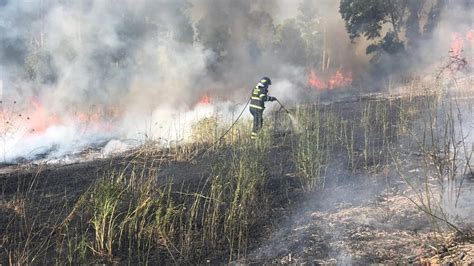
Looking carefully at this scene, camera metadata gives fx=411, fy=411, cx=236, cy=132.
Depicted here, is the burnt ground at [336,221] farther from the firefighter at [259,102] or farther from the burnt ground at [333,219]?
the firefighter at [259,102]

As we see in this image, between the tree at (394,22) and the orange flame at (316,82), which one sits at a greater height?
the tree at (394,22)

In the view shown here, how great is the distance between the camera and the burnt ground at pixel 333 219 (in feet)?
10.6

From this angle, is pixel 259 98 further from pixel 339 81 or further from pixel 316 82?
pixel 339 81

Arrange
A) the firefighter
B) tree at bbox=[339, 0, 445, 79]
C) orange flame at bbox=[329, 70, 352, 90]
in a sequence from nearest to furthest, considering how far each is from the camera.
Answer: the firefighter
tree at bbox=[339, 0, 445, 79]
orange flame at bbox=[329, 70, 352, 90]

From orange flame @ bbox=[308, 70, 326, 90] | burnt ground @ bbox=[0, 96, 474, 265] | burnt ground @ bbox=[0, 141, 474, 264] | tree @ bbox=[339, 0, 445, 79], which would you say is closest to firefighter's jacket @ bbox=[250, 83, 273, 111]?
burnt ground @ bbox=[0, 96, 474, 265]

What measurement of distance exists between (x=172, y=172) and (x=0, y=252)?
3.13 meters

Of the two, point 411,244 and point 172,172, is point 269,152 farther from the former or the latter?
point 411,244

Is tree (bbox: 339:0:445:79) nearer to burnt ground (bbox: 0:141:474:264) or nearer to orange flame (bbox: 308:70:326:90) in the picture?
orange flame (bbox: 308:70:326:90)

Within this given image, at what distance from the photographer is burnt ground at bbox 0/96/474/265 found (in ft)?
10.6

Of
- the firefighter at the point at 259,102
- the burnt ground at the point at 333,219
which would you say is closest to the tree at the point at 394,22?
the firefighter at the point at 259,102

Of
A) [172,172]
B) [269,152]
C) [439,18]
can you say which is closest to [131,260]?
[172,172]

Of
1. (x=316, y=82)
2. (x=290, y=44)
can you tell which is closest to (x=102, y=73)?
(x=316, y=82)

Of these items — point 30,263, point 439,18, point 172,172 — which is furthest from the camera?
point 439,18

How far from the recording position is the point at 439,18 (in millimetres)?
21406
